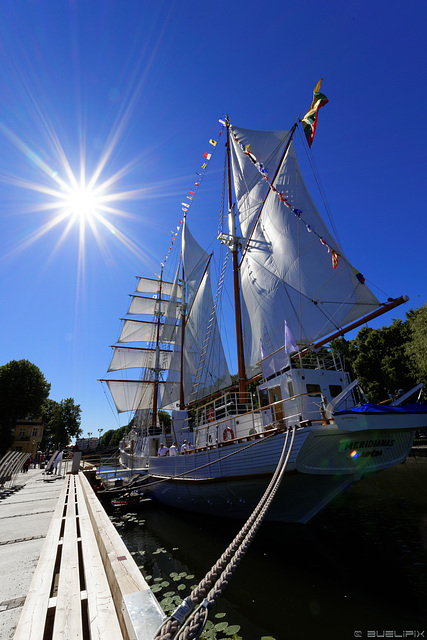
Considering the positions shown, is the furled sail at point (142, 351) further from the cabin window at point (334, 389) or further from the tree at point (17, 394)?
the cabin window at point (334, 389)

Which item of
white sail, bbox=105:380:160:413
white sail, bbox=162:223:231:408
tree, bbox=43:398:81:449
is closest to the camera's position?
white sail, bbox=162:223:231:408

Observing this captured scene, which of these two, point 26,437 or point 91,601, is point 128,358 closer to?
point 26,437

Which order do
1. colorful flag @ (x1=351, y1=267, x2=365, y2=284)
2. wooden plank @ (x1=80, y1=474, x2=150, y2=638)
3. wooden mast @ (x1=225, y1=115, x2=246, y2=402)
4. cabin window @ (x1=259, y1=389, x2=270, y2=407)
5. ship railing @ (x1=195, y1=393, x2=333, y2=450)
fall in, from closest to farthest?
wooden plank @ (x1=80, y1=474, x2=150, y2=638), ship railing @ (x1=195, y1=393, x2=333, y2=450), colorful flag @ (x1=351, y1=267, x2=365, y2=284), cabin window @ (x1=259, y1=389, x2=270, y2=407), wooden mast @ (x1=225, y1=115, x2=246, y2=402)

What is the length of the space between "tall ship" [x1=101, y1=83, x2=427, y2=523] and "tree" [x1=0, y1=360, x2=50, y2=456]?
24.3 metres

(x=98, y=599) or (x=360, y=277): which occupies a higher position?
(x=360, y=277)

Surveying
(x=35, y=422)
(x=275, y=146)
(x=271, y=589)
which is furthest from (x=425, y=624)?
(x=35, y=422)

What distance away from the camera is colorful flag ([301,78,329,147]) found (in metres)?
15.3

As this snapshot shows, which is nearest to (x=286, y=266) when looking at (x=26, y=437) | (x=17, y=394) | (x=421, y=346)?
(x=421, y=346)

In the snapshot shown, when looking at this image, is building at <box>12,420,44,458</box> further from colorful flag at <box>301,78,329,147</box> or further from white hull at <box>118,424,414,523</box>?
colorful flag at <box>301,78,329,147</box>

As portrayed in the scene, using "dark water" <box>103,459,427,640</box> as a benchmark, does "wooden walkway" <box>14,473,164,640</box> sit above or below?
above

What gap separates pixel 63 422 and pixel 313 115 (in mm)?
A: 80401

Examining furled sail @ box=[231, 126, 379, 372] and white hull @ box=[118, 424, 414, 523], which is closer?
white hull @ box=[118, 424, 414, 523]

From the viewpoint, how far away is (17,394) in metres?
42.4

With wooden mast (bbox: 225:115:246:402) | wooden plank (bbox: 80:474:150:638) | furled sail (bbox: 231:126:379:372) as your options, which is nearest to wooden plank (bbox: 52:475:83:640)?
wooden plank (bbox: 80:474:150:638)
